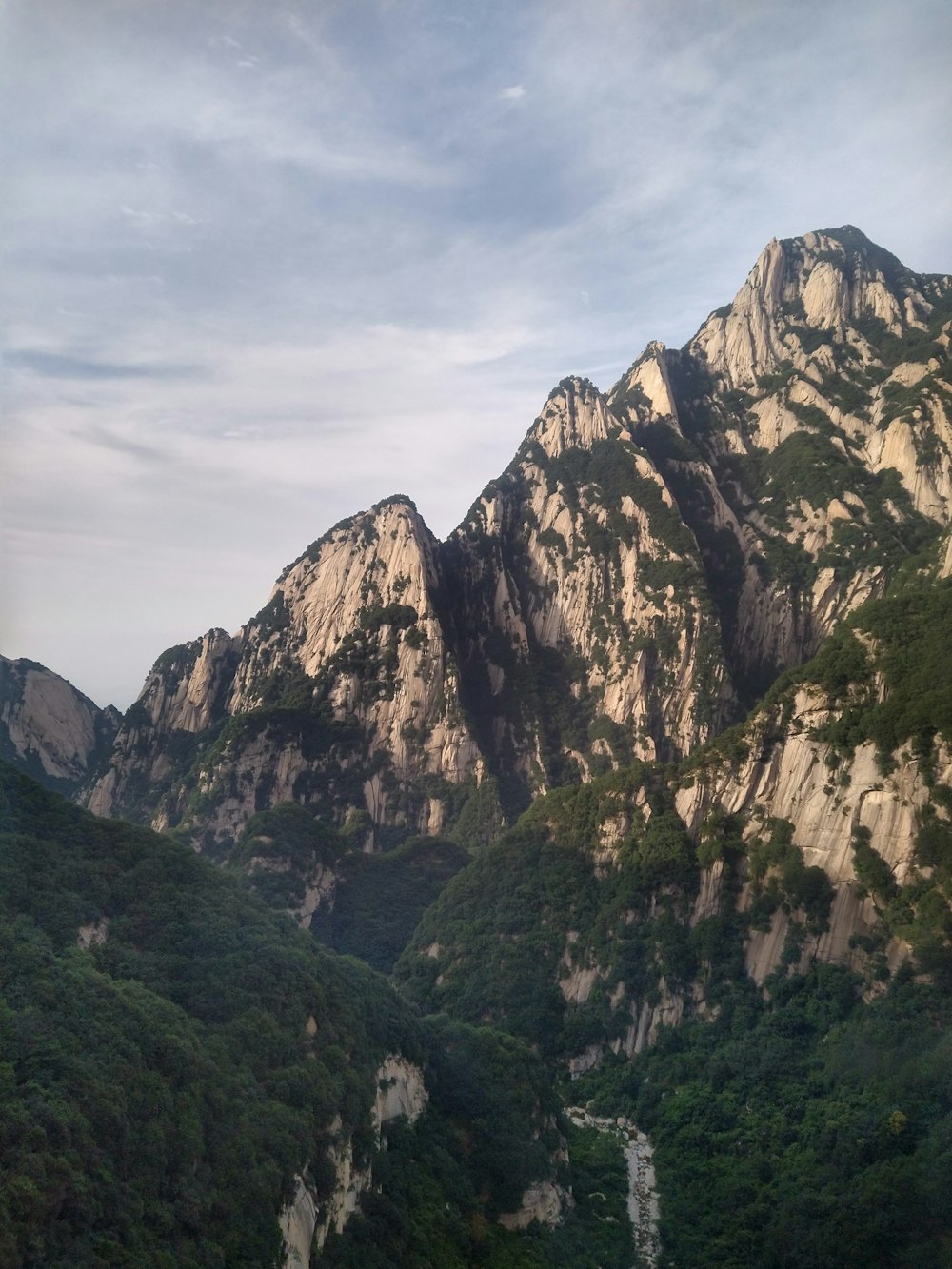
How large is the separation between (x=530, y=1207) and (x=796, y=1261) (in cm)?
937

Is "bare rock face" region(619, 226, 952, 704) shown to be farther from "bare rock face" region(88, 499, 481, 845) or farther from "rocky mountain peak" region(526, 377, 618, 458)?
"bare rock face" region(88, 499, 481, 845)

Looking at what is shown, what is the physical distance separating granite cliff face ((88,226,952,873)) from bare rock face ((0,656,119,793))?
12.4 metres

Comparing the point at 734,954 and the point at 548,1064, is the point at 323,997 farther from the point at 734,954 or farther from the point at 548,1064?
the point at 734,954

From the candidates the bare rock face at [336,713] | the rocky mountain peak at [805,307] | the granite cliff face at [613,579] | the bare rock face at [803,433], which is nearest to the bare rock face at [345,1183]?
the granite cliff face at [613,579]

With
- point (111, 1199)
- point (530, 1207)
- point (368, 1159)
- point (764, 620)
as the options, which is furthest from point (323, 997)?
point (764, 620)

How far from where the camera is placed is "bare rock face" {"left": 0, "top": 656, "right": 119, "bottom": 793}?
142 metres

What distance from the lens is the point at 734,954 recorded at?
Result: 186 feet

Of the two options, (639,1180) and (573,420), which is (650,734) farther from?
(639,1180)

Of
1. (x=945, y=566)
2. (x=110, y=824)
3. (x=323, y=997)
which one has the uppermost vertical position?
(x=945, y=566)

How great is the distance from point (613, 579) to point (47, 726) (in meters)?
87.3

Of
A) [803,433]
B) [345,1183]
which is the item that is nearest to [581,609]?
[803,433]

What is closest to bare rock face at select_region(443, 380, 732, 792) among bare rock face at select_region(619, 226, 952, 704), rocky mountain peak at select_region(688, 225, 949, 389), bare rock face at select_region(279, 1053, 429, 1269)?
bare rock face at select_region(619, 226, 952, 704)

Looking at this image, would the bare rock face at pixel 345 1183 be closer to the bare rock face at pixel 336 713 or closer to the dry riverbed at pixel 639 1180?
the dry riverbed at pixel 639 1180

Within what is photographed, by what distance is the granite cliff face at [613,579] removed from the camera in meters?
105
